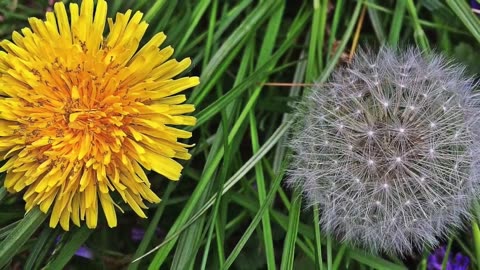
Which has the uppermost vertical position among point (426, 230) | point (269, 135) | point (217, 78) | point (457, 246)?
point (217, 78)

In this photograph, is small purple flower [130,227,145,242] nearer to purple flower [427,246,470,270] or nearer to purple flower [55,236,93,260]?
purple flower [55,236,93,260]

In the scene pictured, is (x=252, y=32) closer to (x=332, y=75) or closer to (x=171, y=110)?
(x=332, y=75)

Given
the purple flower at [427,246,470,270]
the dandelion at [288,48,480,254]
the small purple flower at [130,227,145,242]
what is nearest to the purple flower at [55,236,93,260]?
the small purple flower at [130,227,145,242]

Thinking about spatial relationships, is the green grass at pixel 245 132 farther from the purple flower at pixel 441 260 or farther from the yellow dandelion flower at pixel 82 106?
the yellow dandelion flower at pixel 82 106

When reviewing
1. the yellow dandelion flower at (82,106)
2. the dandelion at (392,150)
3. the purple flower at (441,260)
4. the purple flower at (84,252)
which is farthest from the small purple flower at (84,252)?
the purple flower at (441,260)

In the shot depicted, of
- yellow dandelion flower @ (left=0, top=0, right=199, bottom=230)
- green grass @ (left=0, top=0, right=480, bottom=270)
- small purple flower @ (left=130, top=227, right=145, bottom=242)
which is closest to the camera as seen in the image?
yellow dandelion flower @ (left=0, top=0, right=199, bottom=230)

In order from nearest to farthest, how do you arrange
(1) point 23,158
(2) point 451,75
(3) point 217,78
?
(1) point 23,158 < (2) point 451,75 < (3) point 217,78

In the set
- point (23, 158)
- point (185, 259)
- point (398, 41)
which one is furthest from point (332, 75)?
point (23, 158)
